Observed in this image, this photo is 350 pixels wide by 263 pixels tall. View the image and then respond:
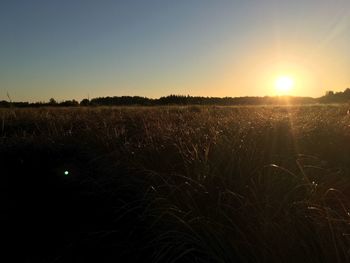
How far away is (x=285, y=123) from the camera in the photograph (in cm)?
905

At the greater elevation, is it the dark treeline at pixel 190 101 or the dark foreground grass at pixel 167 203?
the dark foreground grass at pixel 167 203

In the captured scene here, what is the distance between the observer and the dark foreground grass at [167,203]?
11.7 ft

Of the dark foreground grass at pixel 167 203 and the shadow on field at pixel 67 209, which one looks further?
the shadow on field at pixel 67 209

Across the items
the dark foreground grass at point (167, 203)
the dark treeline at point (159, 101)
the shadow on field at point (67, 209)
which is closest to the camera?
the dark foreground grass at point (167, 203)

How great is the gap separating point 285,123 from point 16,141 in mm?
4618

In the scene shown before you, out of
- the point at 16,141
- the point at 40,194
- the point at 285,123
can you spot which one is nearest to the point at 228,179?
the point at 40,194

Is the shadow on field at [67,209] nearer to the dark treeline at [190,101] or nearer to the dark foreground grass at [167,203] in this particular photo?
the dark foreground grass at [167,203]

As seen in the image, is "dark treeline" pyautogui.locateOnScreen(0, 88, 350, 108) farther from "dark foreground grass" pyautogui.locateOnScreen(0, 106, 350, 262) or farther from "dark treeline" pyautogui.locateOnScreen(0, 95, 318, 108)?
"dark foreground grass" pyautogui.locateOnScreen(0, 106, 350, 262)

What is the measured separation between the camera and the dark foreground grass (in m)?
3.55

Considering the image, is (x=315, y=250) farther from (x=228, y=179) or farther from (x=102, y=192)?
(x=102, y=192)

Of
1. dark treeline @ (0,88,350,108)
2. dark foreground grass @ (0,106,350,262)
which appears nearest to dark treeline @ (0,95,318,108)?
dark treeline @ (0,88,350,108)

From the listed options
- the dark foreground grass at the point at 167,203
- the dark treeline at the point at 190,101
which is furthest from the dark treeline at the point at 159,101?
the dark foreground grass at the point at 167,203

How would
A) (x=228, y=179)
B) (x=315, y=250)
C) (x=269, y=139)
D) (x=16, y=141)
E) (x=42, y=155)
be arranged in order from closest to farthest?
(x=315, y=250), (x=228, y=179), (x=42, y=155), (x=16, y=141), (x=269, y=139)

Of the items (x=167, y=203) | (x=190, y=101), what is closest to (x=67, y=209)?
(x=167, y=203)
